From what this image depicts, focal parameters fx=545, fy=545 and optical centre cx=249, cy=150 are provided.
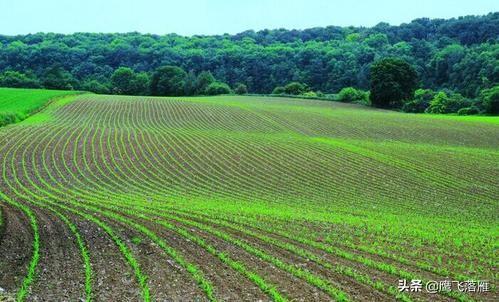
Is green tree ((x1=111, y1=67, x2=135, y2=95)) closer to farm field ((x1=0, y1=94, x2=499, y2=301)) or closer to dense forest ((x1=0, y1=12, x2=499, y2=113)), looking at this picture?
dense forest ((x1=0, y1=12, x2=499, y2=113))

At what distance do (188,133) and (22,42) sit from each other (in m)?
123

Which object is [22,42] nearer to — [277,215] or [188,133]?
[188,133]

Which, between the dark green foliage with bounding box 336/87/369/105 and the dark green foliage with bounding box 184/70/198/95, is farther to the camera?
the dark green foliage with bounding box 184/70/198/95

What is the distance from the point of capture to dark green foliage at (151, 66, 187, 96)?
425ft

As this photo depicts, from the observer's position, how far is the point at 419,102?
103375 mm

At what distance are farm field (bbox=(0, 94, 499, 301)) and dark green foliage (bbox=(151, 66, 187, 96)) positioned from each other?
76.5 meters

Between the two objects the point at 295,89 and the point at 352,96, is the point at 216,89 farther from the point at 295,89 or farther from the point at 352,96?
the point at 352,96

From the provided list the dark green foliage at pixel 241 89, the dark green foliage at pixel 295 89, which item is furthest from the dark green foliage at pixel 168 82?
the dark green foliage at pixel 295 89

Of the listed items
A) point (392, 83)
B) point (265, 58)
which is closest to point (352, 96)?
point (392, 83)

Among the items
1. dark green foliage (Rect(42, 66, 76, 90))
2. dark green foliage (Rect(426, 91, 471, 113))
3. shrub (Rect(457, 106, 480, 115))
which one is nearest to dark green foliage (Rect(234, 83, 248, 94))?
dark green foliage (Rect(42, 66, 76, 90))

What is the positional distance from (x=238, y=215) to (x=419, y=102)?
89.7 m

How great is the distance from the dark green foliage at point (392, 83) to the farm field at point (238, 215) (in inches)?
1841

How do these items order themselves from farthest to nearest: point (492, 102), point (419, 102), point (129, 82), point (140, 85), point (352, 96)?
point (129, 82)
point (140, 85)
point (352, 96)
point (419, 102)
point (492, 102)

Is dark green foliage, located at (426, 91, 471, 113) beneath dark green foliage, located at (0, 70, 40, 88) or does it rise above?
beneath
